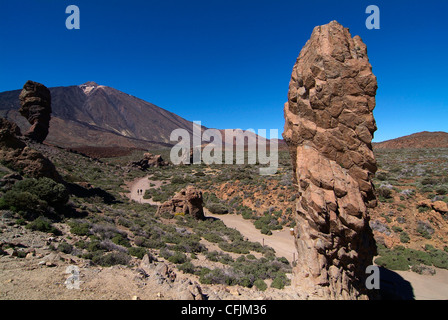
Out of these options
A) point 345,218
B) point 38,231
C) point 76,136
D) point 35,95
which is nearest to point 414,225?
point 345,218

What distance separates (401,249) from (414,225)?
2801 mm

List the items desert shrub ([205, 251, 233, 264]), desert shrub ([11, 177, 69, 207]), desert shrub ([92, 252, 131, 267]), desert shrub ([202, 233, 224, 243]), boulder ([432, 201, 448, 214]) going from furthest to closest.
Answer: boulder ([432, 201, 448, 214]), desert shrub ([202, 233, 224, 243]), desert shrub ([11, 177, 69, 207]), desert shrub ([205, 251, 233, 264]), desert shrub ([92, 252, 131, 267])

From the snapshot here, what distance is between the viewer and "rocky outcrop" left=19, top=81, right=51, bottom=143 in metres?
33.2

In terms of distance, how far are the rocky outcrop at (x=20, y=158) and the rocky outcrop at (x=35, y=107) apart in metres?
21.9

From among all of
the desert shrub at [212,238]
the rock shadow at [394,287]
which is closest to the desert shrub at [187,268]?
the desert shrub at [212,238]

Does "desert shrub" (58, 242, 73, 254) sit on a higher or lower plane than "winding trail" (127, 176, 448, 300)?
higher

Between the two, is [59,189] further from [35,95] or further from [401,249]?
[35,95]

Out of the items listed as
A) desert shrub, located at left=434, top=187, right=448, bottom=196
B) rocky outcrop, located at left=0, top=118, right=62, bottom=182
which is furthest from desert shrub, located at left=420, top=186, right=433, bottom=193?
rocky outcrop, located at left=0, top=118, right=62, bottom=182

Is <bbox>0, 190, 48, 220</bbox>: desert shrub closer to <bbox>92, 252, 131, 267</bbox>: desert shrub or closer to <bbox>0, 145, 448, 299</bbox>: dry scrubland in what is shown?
<bbox>0, 145, 448, 299</bbox>: dry scrubland

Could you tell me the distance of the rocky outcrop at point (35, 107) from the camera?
33188 millimetres

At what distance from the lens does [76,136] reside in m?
98.1

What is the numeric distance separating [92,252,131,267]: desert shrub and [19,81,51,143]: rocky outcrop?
3689cm
